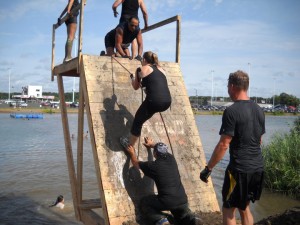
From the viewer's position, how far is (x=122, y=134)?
5.83m

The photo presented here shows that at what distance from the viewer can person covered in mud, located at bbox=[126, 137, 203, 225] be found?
4895mm

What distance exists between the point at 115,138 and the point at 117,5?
294cm

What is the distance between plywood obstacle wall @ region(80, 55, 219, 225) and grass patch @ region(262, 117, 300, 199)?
7.32m

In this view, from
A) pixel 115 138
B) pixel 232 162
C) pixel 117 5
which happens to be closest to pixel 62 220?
pixel 115 138

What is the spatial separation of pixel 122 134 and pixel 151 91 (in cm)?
102

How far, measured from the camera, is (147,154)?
229 inches

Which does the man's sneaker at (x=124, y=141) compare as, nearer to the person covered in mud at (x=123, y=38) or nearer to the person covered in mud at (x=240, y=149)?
the person covered in mud at (x=240, y=149)

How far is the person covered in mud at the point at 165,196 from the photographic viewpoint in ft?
16.1

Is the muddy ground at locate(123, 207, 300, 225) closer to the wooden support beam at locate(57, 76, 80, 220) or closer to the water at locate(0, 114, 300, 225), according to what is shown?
the wooden support beam at locate(57, 76, 80, 220)

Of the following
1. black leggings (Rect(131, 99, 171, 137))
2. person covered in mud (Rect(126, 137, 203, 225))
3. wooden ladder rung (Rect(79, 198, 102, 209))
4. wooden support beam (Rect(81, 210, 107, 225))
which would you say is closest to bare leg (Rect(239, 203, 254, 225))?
person covered in mud (Rect(126, 137, 203, 225))

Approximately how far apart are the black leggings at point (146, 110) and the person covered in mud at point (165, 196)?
0.52 m

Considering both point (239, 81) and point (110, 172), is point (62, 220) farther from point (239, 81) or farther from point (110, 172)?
point (239, 81)

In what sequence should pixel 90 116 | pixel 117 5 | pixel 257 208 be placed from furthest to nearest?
pixel 257 208
pixel 117 5
pixel 90 116

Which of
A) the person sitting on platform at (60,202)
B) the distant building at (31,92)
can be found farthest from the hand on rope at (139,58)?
the distant building at (31,92)
